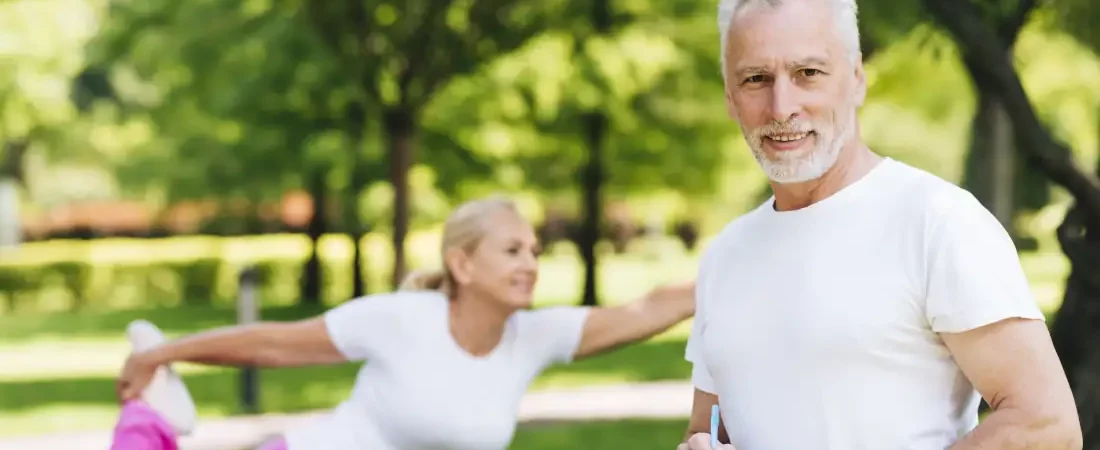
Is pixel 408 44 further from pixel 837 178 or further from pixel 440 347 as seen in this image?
pixel 837 178

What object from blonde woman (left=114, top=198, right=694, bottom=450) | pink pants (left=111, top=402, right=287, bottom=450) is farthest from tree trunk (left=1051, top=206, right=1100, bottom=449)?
pink pants (left=111, top=402, right=287, bottom=450)

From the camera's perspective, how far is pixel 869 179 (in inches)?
104

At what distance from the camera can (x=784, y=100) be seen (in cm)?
260

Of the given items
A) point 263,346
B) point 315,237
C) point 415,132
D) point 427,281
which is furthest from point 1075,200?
point 315,237

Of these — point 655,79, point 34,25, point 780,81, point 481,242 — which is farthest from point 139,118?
point 780,81

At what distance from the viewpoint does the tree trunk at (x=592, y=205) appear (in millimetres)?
23469

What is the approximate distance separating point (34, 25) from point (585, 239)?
10.2 m

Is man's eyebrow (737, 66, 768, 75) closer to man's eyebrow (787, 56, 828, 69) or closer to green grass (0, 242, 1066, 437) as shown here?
man's eyebrow (787, 56, 828, 69)

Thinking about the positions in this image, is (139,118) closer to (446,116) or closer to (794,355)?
(446,116)

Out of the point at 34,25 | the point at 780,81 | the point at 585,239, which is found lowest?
the point at 585,239

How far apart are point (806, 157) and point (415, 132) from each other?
59.9 feet

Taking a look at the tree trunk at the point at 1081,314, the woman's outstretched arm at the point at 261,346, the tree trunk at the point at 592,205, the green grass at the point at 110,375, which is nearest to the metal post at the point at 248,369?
the green grass at the point at 110,375

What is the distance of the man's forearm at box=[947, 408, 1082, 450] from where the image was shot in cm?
240

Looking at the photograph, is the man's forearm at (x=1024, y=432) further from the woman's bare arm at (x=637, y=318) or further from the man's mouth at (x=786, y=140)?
the woman's bare arm at (x=637, y=318)
